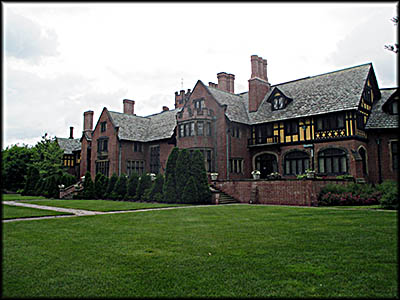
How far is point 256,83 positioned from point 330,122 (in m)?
10.2

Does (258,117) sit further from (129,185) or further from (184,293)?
(184,293)

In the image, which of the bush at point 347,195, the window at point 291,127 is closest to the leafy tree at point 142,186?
the window at point 291,127

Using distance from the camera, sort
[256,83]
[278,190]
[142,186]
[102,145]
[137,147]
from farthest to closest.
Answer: [102,145]
[137,147]
[256,83]
[142,186]
[278,190]

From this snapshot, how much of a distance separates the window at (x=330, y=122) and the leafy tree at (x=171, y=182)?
42.2 ft

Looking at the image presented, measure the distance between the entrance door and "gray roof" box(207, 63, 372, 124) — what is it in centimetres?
365

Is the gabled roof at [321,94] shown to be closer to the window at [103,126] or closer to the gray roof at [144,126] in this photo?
the gray roof at [144,126]

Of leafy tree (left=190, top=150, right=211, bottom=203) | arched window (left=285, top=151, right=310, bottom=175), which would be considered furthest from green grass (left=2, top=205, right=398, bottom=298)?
arched window (left=285, top=151, right=310, bottom=175)

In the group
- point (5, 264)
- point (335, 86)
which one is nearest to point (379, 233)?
Answer: point (5, 264)

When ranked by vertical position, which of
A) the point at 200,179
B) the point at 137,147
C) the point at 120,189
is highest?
the point at 137,147

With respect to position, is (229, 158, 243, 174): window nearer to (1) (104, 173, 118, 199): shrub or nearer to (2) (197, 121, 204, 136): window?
(2) (197, 121, 204, 136): window

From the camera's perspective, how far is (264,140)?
34.4 meters

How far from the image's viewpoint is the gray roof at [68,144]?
189 ft

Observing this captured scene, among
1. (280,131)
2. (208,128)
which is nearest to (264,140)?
(280,131)

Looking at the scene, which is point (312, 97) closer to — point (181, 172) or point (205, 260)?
point (181, 172)
